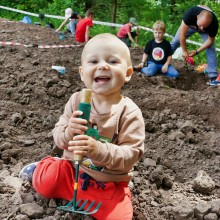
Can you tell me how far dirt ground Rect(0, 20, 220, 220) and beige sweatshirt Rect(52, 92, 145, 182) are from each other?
312 millimetres

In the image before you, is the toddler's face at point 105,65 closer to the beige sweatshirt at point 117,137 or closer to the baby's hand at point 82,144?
the beige sweatshirt at point 117,137

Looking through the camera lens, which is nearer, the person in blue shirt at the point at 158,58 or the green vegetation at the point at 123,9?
the person in blue shirt at the point at 158,58

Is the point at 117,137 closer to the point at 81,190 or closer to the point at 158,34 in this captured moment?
the point at 81,190

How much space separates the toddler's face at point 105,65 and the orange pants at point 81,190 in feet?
1.77

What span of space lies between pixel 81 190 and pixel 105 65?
731mm

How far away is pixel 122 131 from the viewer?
85.0 inches

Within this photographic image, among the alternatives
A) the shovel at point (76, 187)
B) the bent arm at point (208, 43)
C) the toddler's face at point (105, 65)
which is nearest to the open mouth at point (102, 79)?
the toddler's face at point (105, 65)

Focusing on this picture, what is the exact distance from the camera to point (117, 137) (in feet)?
7.12

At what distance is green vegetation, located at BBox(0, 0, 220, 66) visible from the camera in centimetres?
1320

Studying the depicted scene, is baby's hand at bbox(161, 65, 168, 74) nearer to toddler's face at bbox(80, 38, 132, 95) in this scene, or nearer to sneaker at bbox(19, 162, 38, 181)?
sneaker at bbox(19, 162, 38, 181)

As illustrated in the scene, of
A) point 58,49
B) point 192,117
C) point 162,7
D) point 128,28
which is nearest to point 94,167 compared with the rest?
point 192,117

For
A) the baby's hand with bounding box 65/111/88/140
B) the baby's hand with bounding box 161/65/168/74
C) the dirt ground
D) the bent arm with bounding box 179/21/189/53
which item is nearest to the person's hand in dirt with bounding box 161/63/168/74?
the baby's hand with bounding box 161/65/168/74

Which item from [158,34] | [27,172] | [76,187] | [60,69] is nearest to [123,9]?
[158,34]

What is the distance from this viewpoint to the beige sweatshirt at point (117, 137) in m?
2.07
